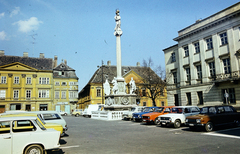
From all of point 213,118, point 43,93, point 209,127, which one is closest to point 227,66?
point 213,118

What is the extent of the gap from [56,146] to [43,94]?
2029 inches

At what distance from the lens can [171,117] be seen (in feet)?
49.2

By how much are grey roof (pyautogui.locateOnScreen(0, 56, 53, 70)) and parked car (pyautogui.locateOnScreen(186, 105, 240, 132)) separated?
5048cm

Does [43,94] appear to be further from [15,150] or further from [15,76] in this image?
[15,150]

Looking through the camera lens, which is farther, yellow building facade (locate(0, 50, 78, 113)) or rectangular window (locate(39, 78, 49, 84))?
rectangular window (locate(39, 78, 49, 84))

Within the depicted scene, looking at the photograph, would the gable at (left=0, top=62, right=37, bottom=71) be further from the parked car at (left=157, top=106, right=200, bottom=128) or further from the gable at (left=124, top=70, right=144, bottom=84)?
the parked car at (left=157, top=106, right=200, bottom=128)

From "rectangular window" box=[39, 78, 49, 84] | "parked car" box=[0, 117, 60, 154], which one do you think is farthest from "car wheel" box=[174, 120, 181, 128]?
"rectangular window" box=[39, 78, 49, 84]

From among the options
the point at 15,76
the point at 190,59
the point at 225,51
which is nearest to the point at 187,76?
the point at 190,59

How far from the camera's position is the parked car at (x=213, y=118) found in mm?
12510

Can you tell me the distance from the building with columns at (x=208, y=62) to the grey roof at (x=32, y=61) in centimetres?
3652

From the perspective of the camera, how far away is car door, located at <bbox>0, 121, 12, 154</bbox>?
20.2ft

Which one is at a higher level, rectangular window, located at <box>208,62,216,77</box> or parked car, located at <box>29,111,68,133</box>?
rectangular window, located at <box>208,62,216,77</box>

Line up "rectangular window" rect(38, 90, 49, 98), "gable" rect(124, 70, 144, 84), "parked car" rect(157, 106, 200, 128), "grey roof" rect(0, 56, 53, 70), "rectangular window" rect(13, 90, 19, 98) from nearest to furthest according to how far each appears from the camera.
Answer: "parked car" rect(157, 106, 200, 128) → "rectangular window" rect(13, 90, 19, 98) → "rectangular window" rect(38, 90, 49, 98) → "grey roof" rect(0, 56, 53, 70) → "gable" rect(124, 70, 144, 84)

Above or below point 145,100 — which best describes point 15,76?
above
